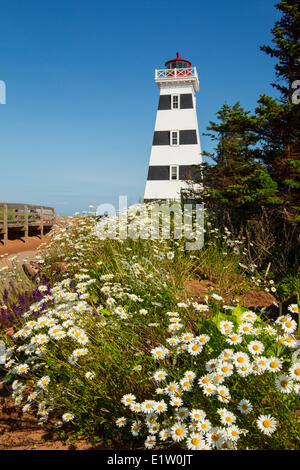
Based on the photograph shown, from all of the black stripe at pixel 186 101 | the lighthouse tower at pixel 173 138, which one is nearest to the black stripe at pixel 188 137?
the lighthouse tower at pixel 173 138

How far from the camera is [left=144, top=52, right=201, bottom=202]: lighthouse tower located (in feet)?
69.2

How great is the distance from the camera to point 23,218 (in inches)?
689

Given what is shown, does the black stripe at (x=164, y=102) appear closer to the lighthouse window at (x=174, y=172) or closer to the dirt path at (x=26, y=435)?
the lighthouse window at (x=174, y=172)

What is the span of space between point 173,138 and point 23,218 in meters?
11.3

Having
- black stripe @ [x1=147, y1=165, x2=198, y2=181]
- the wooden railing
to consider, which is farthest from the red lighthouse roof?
the wooden railing

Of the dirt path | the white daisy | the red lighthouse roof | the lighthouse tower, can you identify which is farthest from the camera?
the red lighthouse roof

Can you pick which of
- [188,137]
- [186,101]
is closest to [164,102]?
[186,101]

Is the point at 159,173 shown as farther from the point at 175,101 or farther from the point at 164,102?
the point at 175,101

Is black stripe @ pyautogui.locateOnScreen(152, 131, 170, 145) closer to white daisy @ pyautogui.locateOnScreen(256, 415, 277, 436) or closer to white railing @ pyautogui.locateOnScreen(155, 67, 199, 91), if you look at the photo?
white railing @ pyautogui.locateOnScreen(155, 67, 199, 91)

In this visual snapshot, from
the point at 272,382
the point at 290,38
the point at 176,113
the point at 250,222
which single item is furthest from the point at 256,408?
the point at 176,113

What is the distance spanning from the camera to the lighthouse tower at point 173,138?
21078 millimetres

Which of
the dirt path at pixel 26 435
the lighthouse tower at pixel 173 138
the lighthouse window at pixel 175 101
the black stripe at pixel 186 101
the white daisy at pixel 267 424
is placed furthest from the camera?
the lighthouse window at pixel 175 101

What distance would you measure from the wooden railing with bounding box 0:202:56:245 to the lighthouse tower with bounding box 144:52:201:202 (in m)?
6.57

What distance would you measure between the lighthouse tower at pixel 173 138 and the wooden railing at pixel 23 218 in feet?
21.6
